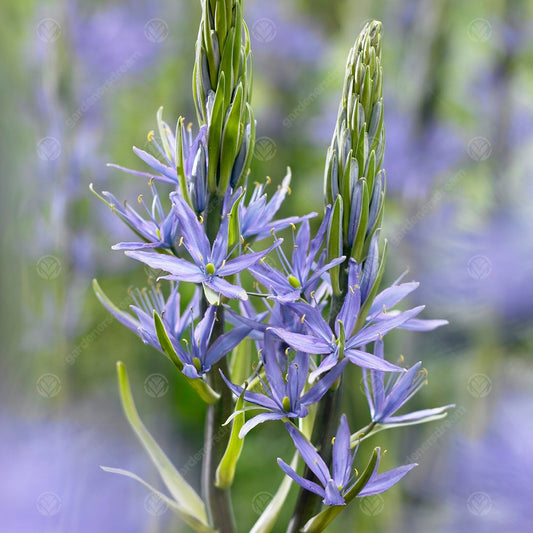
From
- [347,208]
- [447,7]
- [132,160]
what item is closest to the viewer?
[347,208]

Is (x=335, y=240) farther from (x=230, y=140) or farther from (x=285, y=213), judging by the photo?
(x=285, y=213)

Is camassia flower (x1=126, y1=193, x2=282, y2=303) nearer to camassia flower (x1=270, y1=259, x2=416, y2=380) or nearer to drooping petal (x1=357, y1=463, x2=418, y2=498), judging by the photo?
camassia flower (x1=270, y1=259, x2=416, y2=380)

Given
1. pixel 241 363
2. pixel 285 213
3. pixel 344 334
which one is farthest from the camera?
pixel 285 213

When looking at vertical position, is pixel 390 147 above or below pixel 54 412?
above

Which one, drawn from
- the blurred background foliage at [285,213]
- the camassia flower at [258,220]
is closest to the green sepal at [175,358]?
the camassia flower at [258,220]

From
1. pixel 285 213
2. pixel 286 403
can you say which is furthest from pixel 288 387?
pixel 285 213

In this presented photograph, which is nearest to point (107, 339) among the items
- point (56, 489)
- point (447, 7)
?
point (56, 489)

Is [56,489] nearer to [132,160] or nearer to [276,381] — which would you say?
[132,160]
